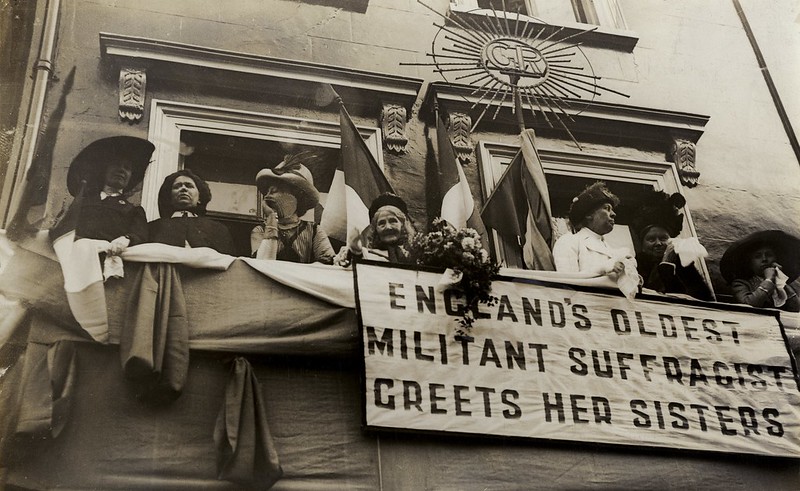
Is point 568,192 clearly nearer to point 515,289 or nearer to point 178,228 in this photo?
point 515,289

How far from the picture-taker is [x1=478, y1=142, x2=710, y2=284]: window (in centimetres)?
957

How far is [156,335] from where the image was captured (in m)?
7.64

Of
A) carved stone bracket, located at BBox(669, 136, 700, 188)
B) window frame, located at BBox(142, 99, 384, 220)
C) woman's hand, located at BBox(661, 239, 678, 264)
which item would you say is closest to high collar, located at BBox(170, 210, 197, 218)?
window frame, located at BBox(142, 99, 384, 220)

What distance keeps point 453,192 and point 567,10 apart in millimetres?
2939

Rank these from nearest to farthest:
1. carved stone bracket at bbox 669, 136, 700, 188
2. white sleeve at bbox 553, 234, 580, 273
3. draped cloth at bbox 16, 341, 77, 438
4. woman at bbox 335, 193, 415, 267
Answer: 1. draped cloth at bbox 16, 341, 77, 438
2. woman at bbox 335, 193, 415, 267
3. white sleeve at bbox 553, 234, 580, 273
4. carved stone bracket at bbox 669, 136, 700, 188

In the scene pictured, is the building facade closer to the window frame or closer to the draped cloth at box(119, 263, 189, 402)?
the window frame

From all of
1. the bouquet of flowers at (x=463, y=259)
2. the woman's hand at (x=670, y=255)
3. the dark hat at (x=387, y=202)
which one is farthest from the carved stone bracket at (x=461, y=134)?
the woman's hand at (x=670, y=255)

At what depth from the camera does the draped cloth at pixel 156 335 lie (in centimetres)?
748

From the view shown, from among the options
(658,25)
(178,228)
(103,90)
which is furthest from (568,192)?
(103,90)

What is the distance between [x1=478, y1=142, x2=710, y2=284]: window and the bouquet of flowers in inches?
32.8

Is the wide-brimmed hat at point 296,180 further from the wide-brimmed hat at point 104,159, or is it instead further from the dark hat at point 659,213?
the dark hat at point 659,213

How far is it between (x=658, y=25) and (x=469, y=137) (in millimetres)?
2825

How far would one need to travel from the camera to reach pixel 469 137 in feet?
32.0

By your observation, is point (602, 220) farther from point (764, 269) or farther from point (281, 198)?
point (281, 198)
